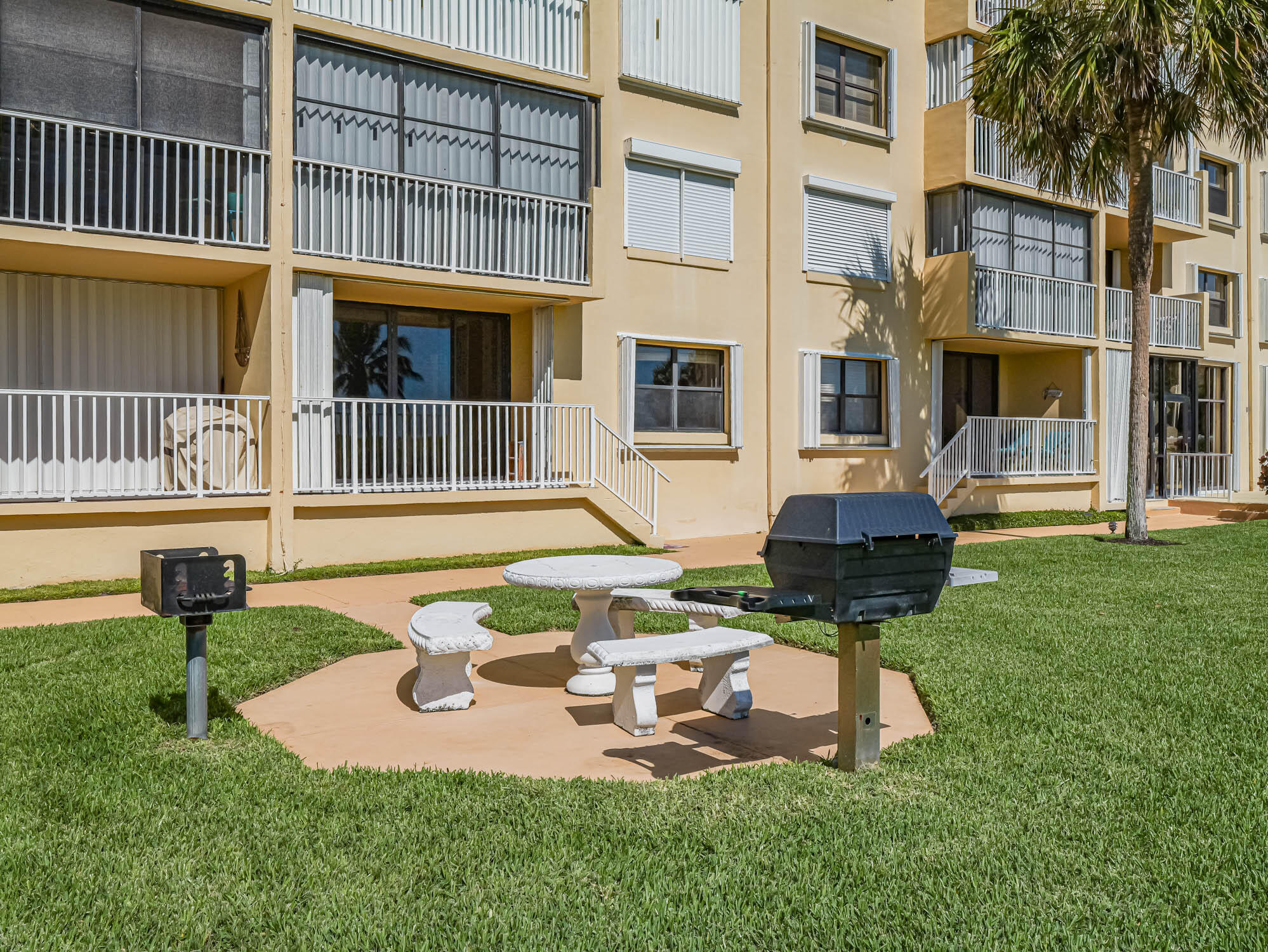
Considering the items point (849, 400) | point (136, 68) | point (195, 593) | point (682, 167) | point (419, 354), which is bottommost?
point (195, 593)

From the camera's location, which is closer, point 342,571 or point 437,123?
point 342,571

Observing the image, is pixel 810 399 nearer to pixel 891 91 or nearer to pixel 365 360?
pixel 891 91

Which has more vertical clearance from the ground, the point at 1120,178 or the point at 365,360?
the point at 1120,178

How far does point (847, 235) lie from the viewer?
17875 millimetres

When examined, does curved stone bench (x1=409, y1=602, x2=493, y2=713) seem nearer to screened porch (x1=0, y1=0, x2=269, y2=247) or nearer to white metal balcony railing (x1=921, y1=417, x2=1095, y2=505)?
screened porch (x1=0, y1=0, x2=269, y2=247)

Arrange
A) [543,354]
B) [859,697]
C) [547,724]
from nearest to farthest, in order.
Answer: [859,697] → [547,724] → [543,354]

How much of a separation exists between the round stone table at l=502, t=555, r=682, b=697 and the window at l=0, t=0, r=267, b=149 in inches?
300

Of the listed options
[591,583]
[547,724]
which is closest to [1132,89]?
[591,583]

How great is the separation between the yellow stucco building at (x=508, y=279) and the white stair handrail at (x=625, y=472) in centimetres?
6

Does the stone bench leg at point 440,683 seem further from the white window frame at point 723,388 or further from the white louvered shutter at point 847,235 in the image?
the white louvered shutter at point 847,235

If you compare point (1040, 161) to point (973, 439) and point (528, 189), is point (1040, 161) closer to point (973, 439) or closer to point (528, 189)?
point (973, 439)

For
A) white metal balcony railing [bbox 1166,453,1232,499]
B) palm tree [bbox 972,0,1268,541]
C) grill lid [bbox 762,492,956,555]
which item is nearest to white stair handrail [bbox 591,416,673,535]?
palm tree [bbox 972,0,1268,541]

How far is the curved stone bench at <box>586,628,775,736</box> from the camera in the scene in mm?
5055

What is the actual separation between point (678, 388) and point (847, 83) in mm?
6619
